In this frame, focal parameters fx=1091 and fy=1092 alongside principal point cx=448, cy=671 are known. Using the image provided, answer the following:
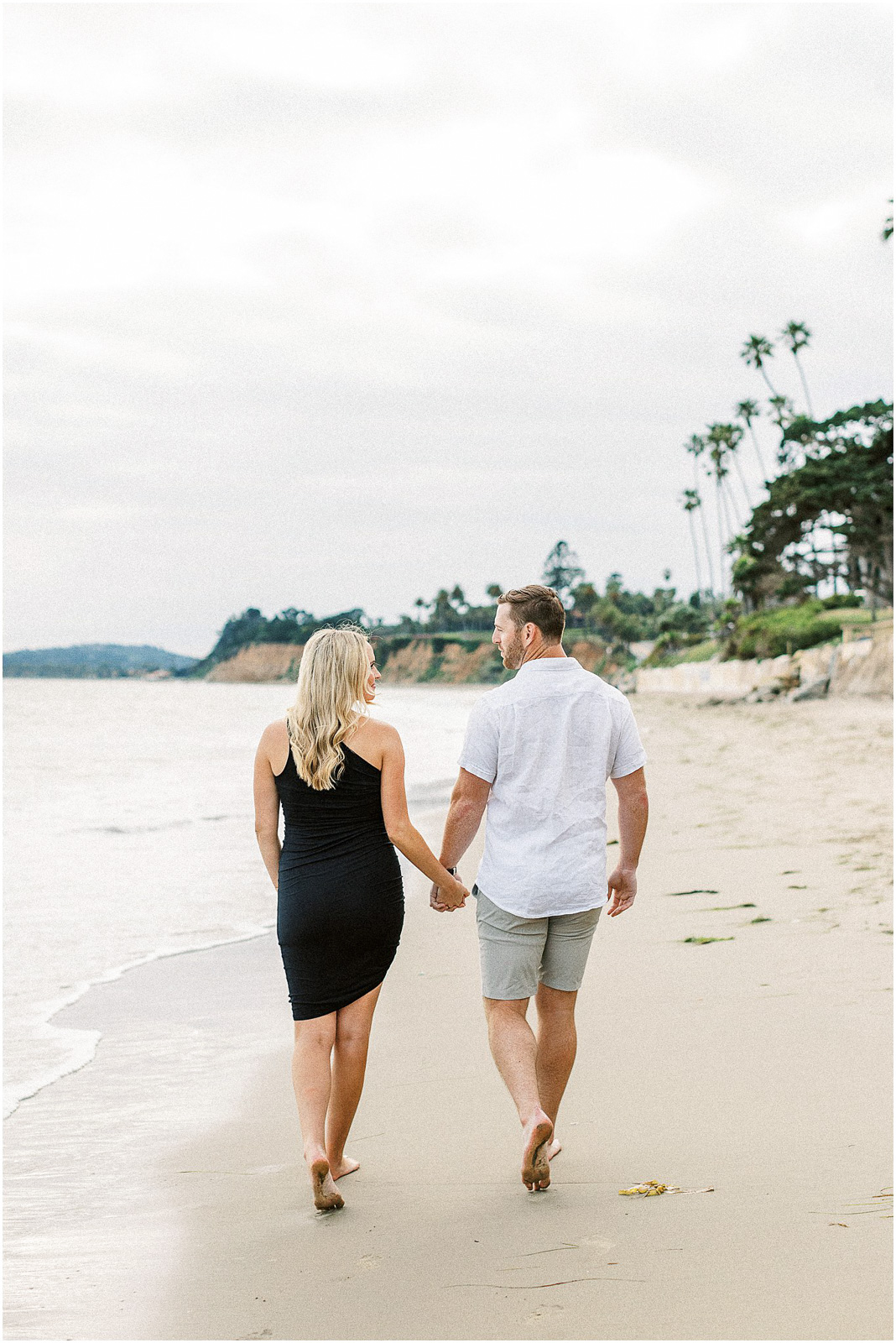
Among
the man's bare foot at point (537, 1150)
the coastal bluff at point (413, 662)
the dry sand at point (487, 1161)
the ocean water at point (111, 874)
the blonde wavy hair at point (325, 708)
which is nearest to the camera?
the dry sand at point (487, 1161)

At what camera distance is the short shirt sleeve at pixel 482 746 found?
3340 mm

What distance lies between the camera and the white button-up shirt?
333cm

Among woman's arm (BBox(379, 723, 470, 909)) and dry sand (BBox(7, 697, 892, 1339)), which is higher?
woman's arm (BBox(379, 723, 470, 909))

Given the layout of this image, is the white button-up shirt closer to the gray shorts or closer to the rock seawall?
the gray shorts

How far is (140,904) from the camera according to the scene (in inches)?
347

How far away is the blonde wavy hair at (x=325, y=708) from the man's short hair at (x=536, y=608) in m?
0.51

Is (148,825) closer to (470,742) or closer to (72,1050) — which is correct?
(72,1050)

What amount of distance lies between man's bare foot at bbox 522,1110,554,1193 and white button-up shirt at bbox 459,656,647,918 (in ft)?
1.91

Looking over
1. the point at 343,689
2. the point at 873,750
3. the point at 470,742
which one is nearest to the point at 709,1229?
the point at 470,742

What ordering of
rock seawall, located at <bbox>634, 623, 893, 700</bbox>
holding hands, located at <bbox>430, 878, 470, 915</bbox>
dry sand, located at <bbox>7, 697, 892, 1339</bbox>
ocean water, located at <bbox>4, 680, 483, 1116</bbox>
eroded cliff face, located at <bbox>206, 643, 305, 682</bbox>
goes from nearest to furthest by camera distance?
dry sand, located at <bbox>7, 697, 892, 1339</bbox> < holding hands, located at <bbox>430, 878, 470, 915</bbox> < ocean water, located at <bbox>4, 680, 483, 1116</bbox> < rock seawall, located at <bbox>634, 623, 893, 700</bbox> < eroded cliff face, located at <bbox>206, 643, 305, 682</bbox>

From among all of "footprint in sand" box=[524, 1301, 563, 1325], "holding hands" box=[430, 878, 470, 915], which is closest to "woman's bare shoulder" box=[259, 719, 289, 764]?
"holding hands" box=[430, 878, 470, 915]

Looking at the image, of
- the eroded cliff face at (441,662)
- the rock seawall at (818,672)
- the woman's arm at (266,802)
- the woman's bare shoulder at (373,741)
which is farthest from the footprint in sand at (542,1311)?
the eroded cliff face at (441,662)

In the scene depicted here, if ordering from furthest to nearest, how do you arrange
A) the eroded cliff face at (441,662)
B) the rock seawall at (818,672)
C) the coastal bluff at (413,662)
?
1. the coastal bluff at (413,662)
2. the eroded cliff face at (441,662)
3. the rock seawall at (818,672)

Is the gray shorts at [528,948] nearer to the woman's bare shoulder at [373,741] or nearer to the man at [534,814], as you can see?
the man at [534,814]
